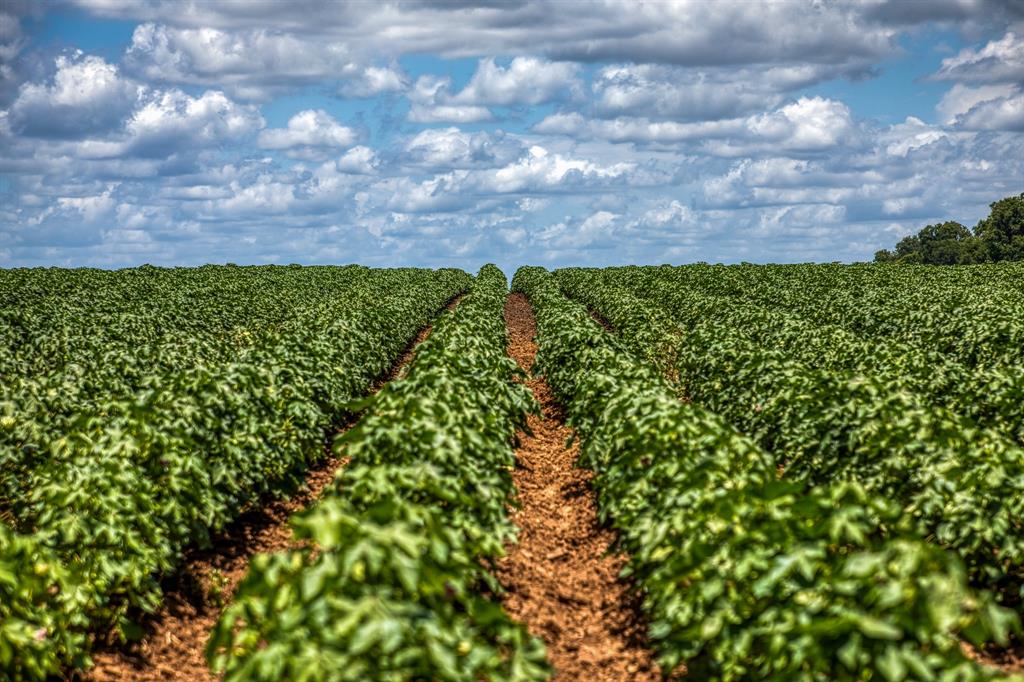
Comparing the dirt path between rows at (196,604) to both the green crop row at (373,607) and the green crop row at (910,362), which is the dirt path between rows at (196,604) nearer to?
the green crop row at (373,607)

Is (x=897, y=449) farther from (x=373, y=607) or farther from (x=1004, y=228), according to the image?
(x=1004, y=228)

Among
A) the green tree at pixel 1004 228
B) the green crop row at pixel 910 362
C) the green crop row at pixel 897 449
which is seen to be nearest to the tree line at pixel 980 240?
the green tree at pixel 1004 228

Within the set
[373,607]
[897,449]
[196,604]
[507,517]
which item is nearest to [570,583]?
[507,517]

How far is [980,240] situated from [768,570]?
13139 cm

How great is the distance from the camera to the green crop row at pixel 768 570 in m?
4.55

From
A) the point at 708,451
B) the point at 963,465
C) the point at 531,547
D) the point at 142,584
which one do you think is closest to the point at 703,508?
the point at 708,451

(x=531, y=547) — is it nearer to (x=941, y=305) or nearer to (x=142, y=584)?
(x=142, y=584)

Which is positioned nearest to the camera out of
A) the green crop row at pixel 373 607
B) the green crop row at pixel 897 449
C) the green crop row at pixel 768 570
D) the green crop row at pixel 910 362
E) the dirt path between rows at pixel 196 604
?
the green crop row at pixel 373 607

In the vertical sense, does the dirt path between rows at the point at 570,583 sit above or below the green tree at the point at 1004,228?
below

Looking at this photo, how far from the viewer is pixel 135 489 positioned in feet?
29.8

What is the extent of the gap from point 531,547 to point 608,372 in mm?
4214

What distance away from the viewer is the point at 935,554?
4676 mm

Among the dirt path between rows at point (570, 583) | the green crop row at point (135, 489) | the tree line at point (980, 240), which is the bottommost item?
the dirt path between rows at point (570, 583)

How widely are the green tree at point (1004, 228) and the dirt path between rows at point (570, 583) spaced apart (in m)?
117
